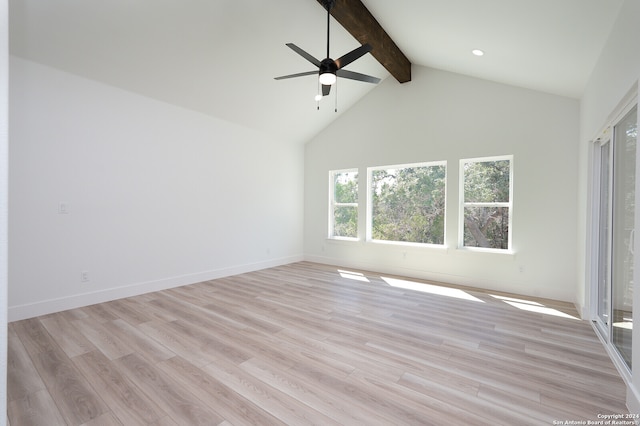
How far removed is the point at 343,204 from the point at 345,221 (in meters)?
0.37

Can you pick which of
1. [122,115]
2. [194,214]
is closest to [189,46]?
[122,115]

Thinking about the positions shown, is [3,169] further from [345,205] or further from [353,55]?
[345,205]

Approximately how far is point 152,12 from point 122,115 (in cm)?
150

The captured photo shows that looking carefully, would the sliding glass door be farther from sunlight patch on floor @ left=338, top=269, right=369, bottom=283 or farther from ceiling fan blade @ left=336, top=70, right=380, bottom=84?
sunlight patch on floor @ left=338, top=269, right=369, bottom=283

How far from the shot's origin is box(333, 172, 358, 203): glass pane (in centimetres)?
609

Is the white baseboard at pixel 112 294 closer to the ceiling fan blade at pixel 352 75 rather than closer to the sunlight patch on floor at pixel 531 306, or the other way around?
the ceiling fan blade at pixel 352 75

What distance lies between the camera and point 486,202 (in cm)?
454

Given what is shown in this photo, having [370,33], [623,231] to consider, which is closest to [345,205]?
[370,33]

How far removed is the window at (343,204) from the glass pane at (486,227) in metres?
2.14

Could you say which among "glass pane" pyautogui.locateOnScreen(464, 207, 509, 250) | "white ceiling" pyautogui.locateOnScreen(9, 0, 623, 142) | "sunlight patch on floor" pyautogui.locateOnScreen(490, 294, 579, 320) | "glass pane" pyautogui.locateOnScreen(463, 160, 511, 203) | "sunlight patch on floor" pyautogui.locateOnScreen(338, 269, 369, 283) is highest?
"white ceiling" pyautogui.locateOnScreen(9, 0, 623, 142)

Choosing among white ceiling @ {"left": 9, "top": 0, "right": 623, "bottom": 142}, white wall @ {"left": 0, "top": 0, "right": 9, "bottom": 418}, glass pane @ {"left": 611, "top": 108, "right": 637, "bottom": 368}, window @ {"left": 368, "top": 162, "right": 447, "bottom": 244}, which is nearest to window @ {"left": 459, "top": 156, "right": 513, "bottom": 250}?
window @ {"left": 368, "top": 162, "right": 447, "bottom": 244}

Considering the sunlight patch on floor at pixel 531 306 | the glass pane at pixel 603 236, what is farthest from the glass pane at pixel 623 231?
the sunlight patch on floor at pixel 531 306

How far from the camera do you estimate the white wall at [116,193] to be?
10.4 ft

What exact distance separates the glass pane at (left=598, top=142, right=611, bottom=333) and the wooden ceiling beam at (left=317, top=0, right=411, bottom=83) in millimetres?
2705
